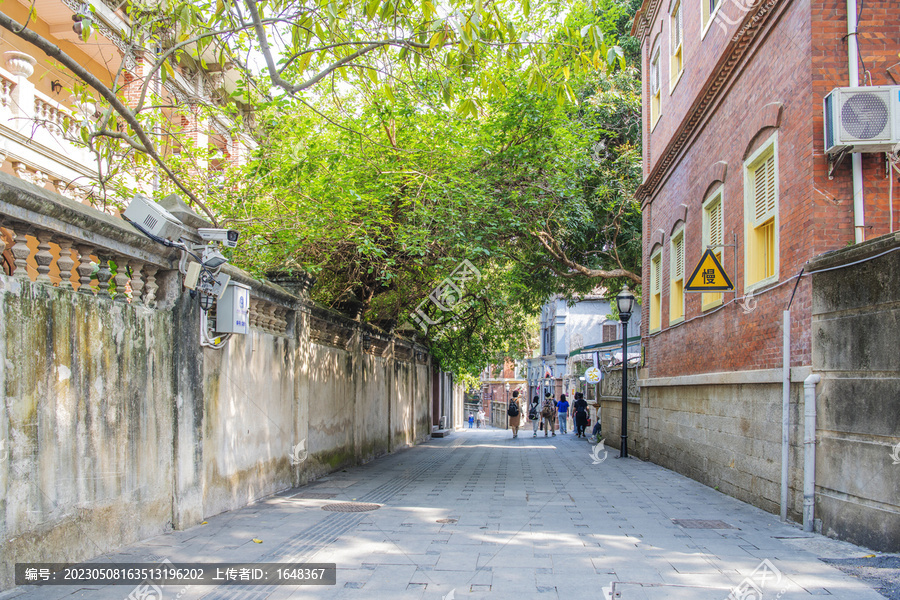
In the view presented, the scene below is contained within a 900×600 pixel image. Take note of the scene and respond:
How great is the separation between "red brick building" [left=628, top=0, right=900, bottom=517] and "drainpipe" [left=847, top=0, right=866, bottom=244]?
22 millimetres

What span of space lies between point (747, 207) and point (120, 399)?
27.6 ft

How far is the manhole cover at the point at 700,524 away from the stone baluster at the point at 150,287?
6.12 metres

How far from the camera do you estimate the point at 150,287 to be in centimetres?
684

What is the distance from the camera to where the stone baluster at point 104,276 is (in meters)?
6.06

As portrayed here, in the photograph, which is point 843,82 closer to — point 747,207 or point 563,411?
point 747,207

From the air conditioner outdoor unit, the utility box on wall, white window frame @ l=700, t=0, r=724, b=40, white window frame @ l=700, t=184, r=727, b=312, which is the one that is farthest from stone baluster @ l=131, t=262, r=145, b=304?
white window frame @ l=700, t=0, r=724, b=40

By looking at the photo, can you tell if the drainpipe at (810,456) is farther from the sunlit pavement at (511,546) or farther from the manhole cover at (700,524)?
the manhole cover at (700,524)

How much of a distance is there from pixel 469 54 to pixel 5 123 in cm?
848

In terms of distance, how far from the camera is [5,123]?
433 inches

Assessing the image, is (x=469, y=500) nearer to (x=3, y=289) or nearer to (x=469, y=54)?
(x=469, y=54)

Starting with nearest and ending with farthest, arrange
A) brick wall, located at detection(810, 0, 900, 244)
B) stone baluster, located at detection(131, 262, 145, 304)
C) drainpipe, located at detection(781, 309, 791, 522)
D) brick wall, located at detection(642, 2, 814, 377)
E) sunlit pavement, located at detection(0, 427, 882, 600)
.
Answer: sunlit pavement, located at detection(0, 427, 882, 600)
stone baluster, located at detection(131, 262, 145, 304)
brick wall, located at detection(810, 0, 900, 244)
drainpipe, located at detection(781, 309, 791, 522)
brick wall, located at detection(642, 2, 814, 377)

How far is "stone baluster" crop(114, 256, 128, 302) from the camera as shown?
20.8 feet

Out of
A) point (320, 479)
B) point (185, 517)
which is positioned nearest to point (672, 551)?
point (185, 517)

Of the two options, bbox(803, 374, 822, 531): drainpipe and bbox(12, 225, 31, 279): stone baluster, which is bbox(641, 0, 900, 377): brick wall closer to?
bbox(803, 374, 822, 531): drainpipe
